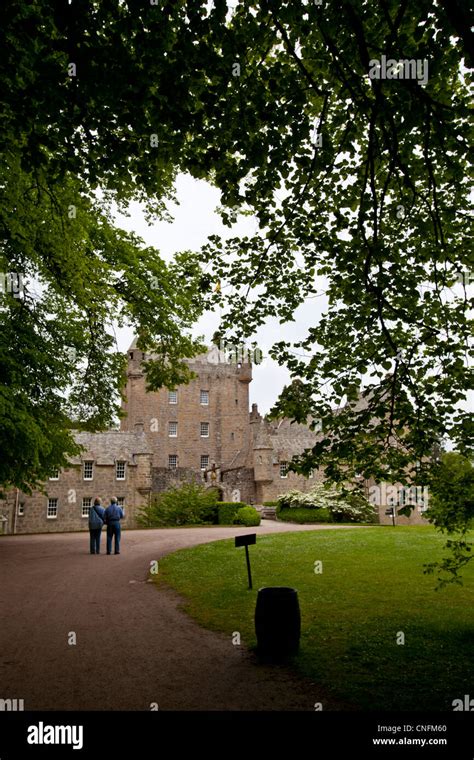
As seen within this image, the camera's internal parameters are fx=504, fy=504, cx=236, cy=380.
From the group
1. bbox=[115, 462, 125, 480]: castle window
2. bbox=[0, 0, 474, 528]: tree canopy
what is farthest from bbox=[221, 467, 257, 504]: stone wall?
bbox=[0, 0, 474, 528]: tree canopy

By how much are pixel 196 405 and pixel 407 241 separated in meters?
53.6

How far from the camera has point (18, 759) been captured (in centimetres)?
438

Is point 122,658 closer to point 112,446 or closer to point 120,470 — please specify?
point 120,470

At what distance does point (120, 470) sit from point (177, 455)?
19479mm

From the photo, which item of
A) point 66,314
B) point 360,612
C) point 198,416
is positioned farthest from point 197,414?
point 360,612

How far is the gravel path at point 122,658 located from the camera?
5570 mm

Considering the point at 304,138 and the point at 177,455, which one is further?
the point at 177,455

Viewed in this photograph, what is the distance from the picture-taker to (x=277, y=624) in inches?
276

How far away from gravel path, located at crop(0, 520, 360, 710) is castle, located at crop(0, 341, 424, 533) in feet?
28.4

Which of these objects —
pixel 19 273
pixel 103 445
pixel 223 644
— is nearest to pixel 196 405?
pixel 103 445

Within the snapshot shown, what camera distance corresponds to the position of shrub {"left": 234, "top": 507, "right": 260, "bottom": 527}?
33.4 meters

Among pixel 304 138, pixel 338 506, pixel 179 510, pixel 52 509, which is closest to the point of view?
pixel 304 138

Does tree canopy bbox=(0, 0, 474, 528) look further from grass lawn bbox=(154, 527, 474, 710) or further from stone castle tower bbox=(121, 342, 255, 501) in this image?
stone castle tower bbox=(121, 342, 255, 501)

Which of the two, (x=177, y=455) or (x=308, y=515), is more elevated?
(x=177, y=455)
